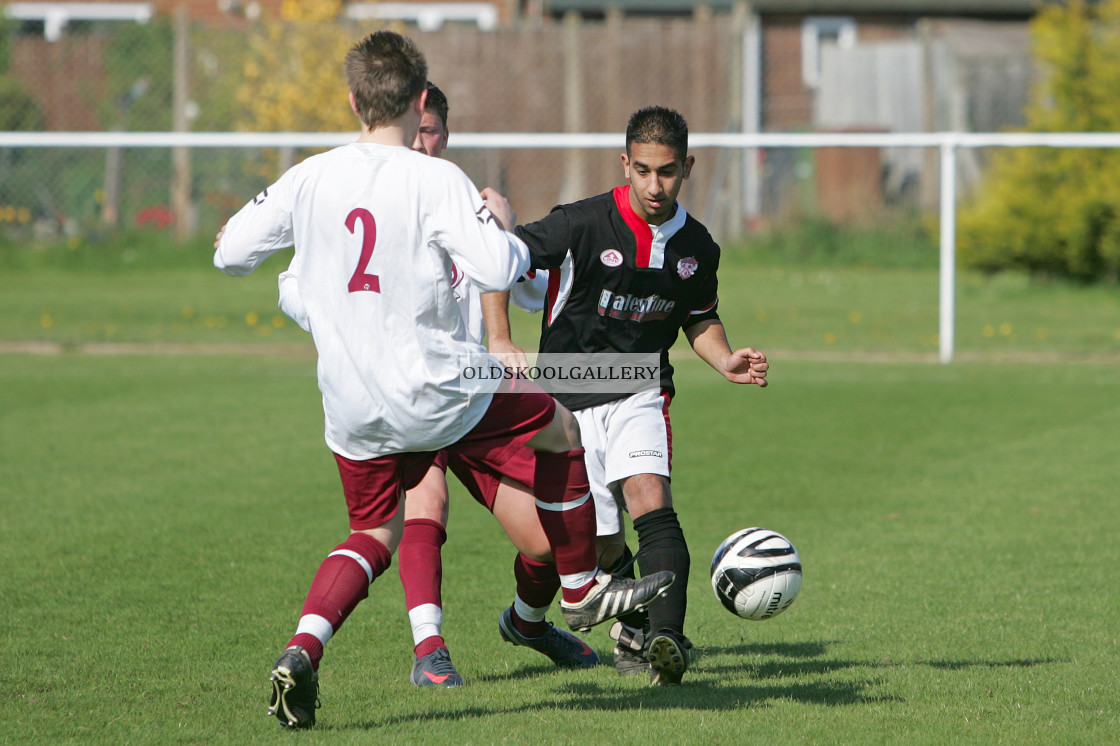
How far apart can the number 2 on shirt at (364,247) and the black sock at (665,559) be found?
4.33ft

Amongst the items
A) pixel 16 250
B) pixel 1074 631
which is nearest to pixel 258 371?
pixel 16 250

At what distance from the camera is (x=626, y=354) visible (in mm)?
4477

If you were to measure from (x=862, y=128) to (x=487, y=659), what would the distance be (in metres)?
16.7

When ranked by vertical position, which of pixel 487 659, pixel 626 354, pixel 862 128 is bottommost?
pixel 487 659

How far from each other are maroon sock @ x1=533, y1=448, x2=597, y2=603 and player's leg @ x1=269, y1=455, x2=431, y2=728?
35 cm

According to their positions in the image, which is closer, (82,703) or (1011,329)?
(82,703)

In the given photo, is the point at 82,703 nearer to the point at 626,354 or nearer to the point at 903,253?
the point at 626,354

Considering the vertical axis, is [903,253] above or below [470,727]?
above

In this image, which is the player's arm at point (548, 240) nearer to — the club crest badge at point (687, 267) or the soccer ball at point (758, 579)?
the club crest badge at point (687, 267)

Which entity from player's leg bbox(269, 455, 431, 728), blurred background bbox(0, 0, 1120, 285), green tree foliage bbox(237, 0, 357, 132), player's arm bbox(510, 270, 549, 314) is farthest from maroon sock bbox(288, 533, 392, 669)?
green tree foliage bbox(237, 0, 357, 132)

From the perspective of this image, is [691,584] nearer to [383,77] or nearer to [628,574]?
[628,574]

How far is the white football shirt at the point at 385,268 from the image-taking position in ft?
11.2

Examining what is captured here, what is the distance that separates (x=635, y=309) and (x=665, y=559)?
84 cm

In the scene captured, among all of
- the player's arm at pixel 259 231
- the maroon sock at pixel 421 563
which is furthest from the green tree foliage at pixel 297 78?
the player's arm at pixel 259 231
